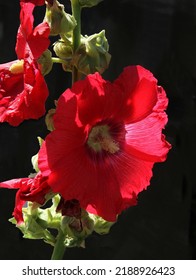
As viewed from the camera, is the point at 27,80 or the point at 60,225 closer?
the point at 27,80

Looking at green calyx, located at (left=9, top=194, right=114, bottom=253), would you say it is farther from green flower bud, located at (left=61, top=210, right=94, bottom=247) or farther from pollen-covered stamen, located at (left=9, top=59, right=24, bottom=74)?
pollen-covered stamen, located at (left=9, top=59, right=24, bottom=74)

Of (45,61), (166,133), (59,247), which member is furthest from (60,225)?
(166,133)

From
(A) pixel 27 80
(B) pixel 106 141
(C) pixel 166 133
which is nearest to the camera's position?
(A) pixel 27 80

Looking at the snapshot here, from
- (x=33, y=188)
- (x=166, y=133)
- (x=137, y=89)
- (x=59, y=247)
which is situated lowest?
(x=166, y=133)

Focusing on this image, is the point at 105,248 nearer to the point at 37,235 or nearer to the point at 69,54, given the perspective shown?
the point at 37,235

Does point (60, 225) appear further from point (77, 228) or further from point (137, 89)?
point (137, 89)
